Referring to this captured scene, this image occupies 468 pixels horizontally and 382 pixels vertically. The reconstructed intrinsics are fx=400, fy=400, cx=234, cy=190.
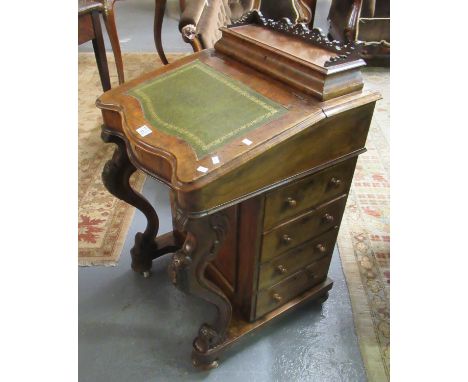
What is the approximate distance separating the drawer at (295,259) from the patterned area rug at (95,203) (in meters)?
0.86

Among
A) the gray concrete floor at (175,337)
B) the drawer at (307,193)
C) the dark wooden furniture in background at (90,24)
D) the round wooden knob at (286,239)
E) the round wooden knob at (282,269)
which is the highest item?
the dark wooden furniture in background at (90,24)

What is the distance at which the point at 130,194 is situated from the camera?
165 cm

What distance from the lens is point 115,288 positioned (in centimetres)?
180

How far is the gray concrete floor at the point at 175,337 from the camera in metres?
1.49

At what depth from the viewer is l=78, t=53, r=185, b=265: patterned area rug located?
197 cm

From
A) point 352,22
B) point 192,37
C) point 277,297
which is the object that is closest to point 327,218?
point 277,297

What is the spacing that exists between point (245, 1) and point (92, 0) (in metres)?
1.09

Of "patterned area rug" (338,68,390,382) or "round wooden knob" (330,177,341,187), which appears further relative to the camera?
"patterned area rug" (338,68,390,382)

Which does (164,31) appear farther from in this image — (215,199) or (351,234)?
(215,199)

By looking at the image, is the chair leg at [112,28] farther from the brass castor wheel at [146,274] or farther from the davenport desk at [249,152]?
the brass castor wheel at [146,274]

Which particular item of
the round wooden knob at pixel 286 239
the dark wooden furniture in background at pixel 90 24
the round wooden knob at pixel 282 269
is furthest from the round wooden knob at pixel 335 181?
the dark wooden furniture in background at pixel 90 24

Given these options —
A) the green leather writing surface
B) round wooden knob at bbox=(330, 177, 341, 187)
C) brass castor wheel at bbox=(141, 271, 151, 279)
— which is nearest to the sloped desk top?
the green leather writing surface

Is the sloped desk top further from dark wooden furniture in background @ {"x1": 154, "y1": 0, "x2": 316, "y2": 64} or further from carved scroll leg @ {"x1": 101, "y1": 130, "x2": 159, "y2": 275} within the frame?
dark wooden furniture in background @ {"x1": 154, "y1": 0, "x2": 316, "y2": 64}

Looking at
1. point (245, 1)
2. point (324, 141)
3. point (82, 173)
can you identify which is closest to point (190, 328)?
point (324, 141)
